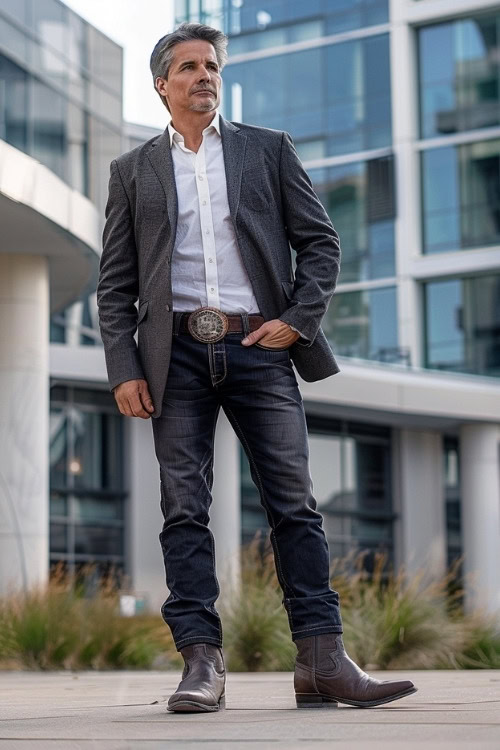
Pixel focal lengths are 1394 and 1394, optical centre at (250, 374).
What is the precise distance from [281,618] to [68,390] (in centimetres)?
1513

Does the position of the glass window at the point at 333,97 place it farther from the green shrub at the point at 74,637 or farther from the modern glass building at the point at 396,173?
the green shrub at the point at 74,637

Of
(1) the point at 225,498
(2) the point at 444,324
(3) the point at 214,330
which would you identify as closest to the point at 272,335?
(3) the point at 214,330

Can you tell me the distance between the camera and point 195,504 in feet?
13.3

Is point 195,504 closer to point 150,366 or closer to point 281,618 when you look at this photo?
point 150,366

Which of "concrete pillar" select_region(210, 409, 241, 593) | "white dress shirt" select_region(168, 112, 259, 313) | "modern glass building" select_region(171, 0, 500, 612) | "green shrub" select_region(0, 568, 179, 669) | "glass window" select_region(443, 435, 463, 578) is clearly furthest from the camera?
"glass window" select_region(443, 435, 463, 578)

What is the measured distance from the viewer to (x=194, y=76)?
13.6 feet

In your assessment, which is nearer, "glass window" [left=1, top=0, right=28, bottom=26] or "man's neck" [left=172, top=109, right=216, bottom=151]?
"man's neck" [left=172, top=109, right=216, bottom=151]

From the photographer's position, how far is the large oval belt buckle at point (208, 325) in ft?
13.3

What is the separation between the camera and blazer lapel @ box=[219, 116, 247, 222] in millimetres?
4156

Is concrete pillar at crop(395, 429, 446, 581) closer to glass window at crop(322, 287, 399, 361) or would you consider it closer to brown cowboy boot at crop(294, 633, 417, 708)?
glass window at crop(322, 287, 399, 361)

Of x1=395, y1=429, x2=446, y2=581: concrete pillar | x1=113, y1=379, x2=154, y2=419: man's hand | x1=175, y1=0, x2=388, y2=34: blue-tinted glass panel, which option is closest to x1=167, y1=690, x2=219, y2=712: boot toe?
x1=113, y1=379, x2=154, y2=419: man's hand

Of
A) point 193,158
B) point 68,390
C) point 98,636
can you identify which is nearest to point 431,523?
point 68,390

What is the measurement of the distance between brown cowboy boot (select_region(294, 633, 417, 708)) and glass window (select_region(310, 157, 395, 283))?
2830 cm

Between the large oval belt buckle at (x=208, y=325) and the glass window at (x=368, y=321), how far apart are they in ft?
88.7
